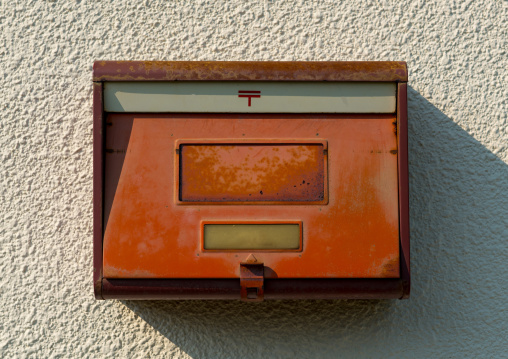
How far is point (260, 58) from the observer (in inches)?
61.9

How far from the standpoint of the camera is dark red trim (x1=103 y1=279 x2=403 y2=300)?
133 cm

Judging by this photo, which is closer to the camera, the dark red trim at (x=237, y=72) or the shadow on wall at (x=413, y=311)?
the dark red trim at (x=237, y=72)

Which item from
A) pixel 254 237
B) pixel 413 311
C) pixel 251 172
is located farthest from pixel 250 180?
pixel 413 311

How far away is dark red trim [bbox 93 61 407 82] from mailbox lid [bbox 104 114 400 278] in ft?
0.30

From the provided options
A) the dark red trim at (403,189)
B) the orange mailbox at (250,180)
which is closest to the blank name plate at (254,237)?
the orange mailbox at (250,180)

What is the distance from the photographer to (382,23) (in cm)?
159

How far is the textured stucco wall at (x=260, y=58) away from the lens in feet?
5.00

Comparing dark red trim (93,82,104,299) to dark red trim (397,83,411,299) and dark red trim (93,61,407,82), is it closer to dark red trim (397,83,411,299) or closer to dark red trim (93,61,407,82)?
dark red trim (93,61,407,82)

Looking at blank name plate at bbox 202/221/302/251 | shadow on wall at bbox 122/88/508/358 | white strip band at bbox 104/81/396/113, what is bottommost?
shadow on wall at bbox 122/88/508/358

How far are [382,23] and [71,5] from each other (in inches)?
35.0

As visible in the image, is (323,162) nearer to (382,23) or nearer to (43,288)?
(382,23)

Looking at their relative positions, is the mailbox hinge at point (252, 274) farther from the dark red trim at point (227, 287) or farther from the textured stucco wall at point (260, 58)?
the textured stucco wall at point (260, 58)

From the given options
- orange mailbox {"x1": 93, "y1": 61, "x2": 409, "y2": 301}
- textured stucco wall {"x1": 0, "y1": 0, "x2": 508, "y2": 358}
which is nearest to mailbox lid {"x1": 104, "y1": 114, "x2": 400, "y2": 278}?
orange mailbox {"x1": 93, "y1": 61, "x2": 409, "y2": 301}

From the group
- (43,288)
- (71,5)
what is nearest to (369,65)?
(71,5)
